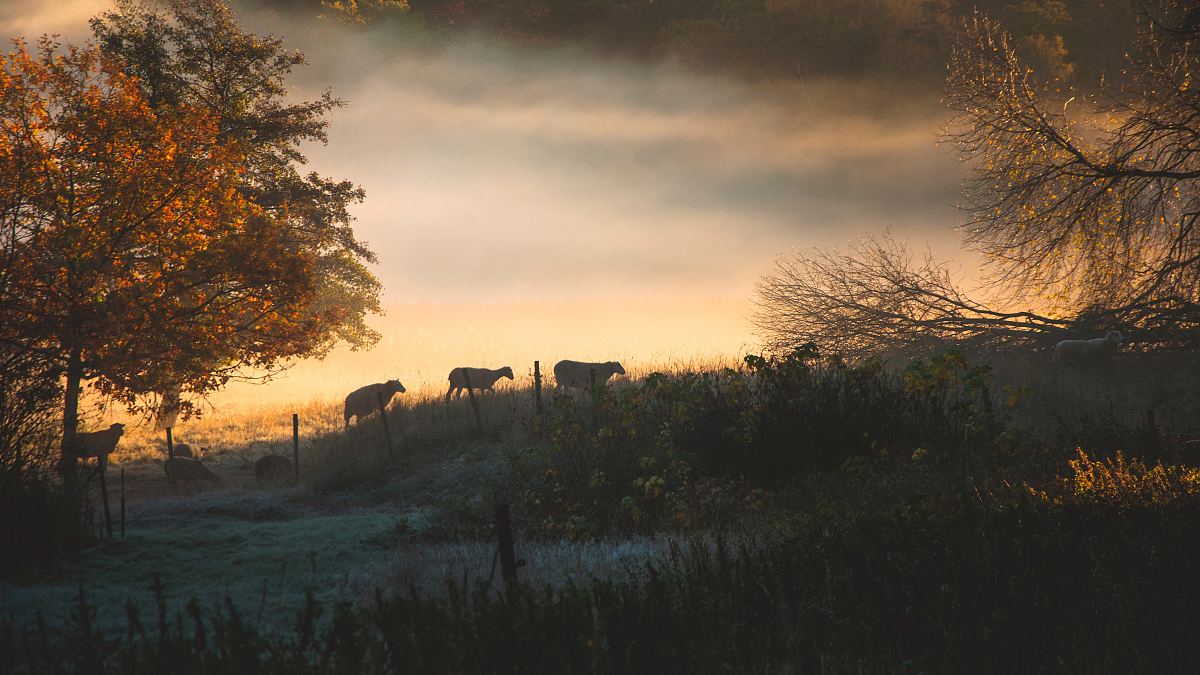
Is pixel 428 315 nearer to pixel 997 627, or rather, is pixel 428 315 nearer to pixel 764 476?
pixel 764 476

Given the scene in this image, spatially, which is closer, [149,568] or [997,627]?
[997,627]

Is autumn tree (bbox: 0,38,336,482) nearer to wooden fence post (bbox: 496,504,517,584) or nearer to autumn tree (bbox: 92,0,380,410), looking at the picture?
autumn tree (bbox: 92,0,380,410)

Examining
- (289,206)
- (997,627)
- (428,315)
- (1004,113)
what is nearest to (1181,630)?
(997,627)

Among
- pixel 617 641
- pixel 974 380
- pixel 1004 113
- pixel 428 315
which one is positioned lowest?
pixel 617 641

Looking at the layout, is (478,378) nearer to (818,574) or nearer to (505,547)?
(505,547)

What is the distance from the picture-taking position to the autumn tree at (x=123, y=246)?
52.4 feet

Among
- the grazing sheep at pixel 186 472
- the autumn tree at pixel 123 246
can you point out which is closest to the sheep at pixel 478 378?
the autumn tree at pixel 123 246

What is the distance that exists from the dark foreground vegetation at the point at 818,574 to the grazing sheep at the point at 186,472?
1023cm

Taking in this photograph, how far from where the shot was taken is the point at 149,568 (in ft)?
31.0

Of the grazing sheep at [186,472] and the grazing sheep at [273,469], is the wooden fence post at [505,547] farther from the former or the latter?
the grazing sheep at [186,472]

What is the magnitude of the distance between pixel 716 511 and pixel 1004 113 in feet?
46.7

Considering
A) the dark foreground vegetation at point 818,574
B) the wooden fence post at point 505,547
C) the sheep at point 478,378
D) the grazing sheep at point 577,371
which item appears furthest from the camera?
the sheep at point 478,378

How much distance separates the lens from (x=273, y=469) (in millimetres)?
20359

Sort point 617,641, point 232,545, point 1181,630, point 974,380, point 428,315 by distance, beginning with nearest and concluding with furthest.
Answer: point 617,641, point 1181,630, point 232,545, point 974,380, point 428,315
